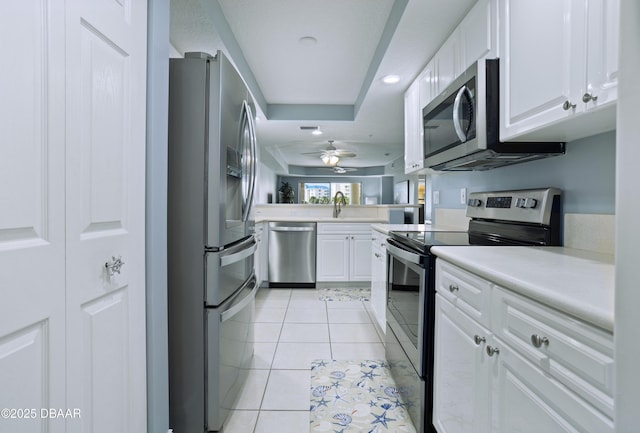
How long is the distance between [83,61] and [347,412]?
6.02ft

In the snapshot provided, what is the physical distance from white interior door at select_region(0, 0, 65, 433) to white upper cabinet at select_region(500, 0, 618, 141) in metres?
1.46

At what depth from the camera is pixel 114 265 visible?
98cm

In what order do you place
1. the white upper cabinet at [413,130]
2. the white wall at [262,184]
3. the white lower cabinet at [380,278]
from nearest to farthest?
the white lower cabinet at [380,278]
the white upper cabinet at [413,130]
the white wall at [262,184]

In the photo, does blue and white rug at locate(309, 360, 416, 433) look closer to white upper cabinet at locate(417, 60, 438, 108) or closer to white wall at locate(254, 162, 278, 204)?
white upper cabinet at locate(417, 60, 438, 108)

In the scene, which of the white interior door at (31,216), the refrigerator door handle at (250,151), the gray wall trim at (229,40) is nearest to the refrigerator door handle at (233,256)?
the refrigerator door handle at (250,151)

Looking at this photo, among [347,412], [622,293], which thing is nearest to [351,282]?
[347,412]

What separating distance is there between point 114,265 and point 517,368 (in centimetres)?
121

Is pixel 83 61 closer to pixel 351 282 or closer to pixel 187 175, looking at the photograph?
pixel 187 175

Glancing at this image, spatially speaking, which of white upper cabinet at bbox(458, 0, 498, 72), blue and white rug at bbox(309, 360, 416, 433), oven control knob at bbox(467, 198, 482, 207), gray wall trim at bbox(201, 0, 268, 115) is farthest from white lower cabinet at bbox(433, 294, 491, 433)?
gray wall trim at bbox(201, 0, 268, 115)

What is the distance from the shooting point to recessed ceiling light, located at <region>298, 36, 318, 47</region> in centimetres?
250

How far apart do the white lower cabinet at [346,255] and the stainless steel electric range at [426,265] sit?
83.8 inches

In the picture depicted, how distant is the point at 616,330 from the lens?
1.63ft

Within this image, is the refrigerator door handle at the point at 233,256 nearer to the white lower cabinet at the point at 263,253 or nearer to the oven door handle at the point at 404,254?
the oven door handle at the point at 404,254

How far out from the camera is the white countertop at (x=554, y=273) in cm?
63
